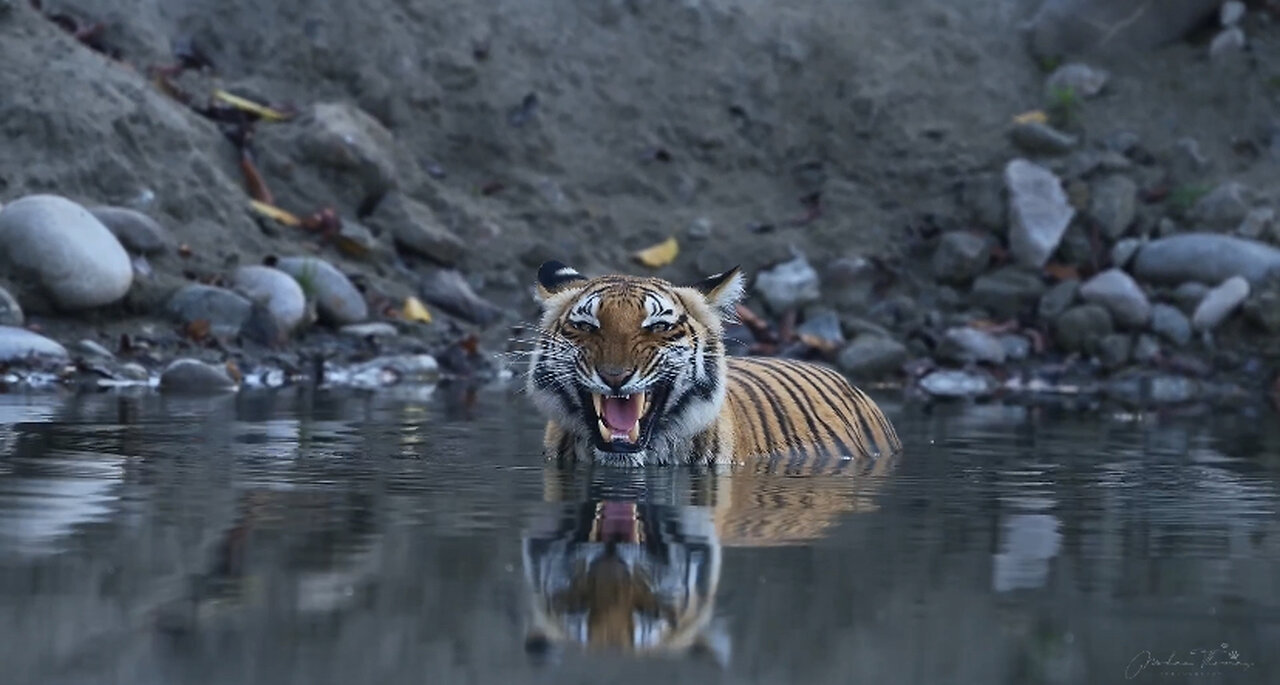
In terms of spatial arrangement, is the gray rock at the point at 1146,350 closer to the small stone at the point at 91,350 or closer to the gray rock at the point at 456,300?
the gray rock at the point at 456,300

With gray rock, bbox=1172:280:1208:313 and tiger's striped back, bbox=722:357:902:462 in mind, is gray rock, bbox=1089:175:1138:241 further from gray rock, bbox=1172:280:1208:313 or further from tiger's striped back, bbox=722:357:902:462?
tiger's striped back, bbox=722:357:902:462

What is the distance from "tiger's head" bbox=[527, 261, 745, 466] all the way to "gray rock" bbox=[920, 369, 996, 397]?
7.73 m

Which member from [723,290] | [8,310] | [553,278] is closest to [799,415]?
[723,290]

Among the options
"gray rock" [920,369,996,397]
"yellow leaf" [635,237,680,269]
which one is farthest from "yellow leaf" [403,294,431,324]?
"gray rock" [920,369,996,397]

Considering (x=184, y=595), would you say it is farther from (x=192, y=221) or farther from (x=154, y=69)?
(x=154, y=69)

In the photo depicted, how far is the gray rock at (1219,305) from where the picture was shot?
1695cm

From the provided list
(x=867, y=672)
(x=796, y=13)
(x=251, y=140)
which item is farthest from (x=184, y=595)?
(x=796, y=13)

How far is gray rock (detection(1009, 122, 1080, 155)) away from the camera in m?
19.1

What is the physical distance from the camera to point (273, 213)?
1594 cm

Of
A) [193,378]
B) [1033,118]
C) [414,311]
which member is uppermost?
[1033,118]

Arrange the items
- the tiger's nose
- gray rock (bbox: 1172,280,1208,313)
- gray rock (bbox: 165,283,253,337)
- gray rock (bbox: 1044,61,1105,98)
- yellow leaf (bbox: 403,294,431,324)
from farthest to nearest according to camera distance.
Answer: gray rock (bbox: 1044,61,1105,98)
gray rock (bbox: 1172,280,1208,313)
yellow leaf (bbox: 403,294,431,324)
gray rock (bbox: 165,283,253,337)
the tiger's nose

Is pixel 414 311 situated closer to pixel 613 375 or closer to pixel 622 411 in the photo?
pixel 622 411

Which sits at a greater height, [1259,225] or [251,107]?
[251,107]

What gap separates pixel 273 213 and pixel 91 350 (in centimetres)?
337
